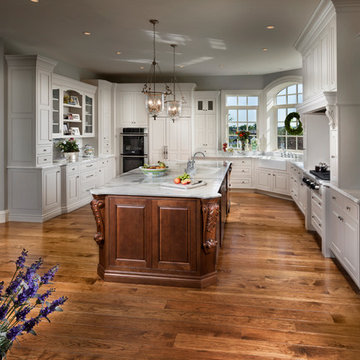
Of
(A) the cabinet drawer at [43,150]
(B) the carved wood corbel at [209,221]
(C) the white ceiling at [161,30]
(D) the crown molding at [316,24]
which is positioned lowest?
(B) the carved wood corbel at [209,221]

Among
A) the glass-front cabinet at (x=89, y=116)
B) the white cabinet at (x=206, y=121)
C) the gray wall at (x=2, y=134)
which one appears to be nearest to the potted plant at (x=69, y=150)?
the glass-front cabinet at (x=89, y=116)

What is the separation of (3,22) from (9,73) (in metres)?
1.08

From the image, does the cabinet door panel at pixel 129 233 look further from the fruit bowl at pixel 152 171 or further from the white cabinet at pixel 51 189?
the white cabinet at pixel 51 189

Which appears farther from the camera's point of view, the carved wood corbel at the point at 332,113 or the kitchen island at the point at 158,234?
the carved wood corbel at the point at 332,113

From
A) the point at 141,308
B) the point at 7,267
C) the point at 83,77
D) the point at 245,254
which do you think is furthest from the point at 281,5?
the point at 83,77

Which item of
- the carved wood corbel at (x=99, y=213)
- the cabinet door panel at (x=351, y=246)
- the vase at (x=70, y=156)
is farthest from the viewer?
the vase at (x=70, y=156)

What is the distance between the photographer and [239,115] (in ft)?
31.0

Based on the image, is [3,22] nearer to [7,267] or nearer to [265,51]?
[7,267]

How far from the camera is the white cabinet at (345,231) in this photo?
3.12m

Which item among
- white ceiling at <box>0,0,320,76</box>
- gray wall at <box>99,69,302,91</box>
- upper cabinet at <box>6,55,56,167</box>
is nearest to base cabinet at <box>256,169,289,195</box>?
gray wall at <box>99,69,302,91</box>

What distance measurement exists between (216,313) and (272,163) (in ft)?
19.1

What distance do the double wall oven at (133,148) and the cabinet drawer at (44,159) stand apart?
2960 mm

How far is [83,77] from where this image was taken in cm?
820

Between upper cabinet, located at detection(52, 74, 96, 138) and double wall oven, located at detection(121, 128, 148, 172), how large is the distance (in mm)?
1110
